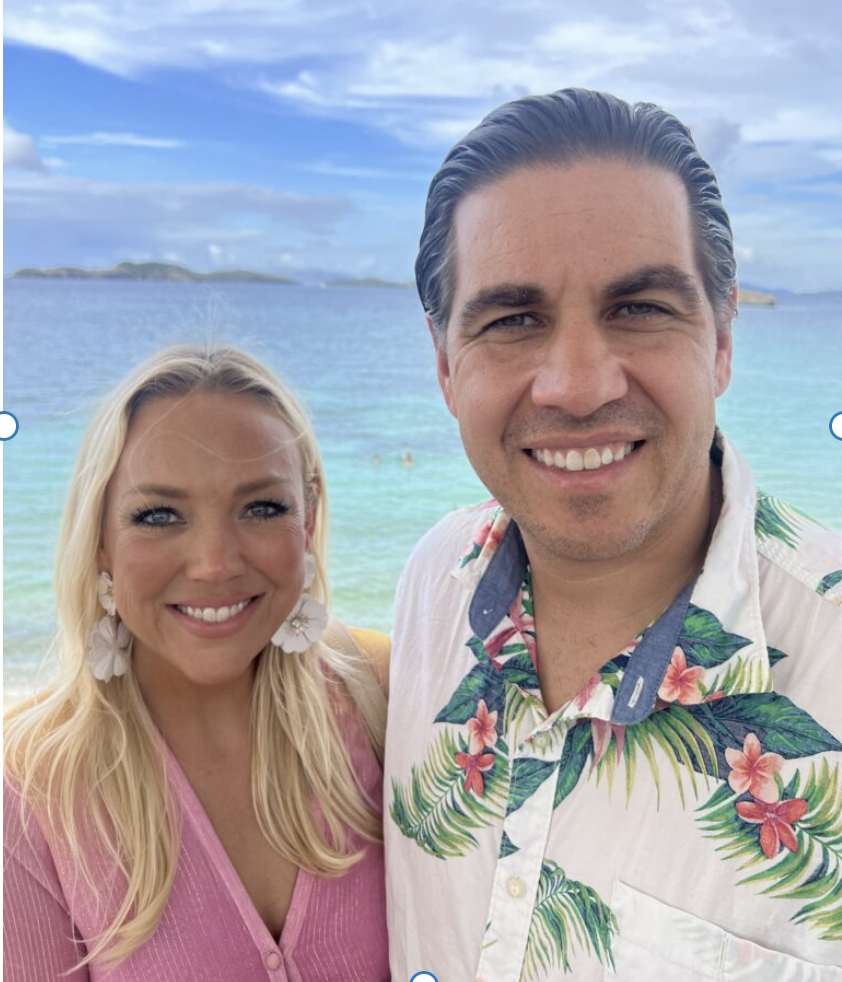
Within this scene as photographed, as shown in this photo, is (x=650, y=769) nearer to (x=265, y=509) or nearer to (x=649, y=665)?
(x=649, y=665)

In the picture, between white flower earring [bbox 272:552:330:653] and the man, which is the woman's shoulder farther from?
the man

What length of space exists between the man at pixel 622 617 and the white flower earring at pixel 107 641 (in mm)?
686

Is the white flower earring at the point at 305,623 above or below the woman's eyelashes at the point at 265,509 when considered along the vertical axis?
below

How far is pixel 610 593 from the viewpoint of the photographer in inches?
65.6

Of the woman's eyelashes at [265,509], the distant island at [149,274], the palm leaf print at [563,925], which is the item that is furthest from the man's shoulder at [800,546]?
the distant island at [149,274]

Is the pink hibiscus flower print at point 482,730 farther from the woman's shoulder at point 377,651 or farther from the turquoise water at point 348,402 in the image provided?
the turquoise water at point 348,402

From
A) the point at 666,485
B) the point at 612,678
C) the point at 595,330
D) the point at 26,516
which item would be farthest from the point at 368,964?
the point at 26,516

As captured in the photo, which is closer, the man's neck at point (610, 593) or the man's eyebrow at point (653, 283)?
the man's eyebrow at point (653, 283)

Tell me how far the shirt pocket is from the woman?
64 cm

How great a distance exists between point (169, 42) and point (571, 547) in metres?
30.8

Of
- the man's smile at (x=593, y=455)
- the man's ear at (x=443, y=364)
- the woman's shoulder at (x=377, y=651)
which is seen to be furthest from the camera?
the woman's shoulder at (x=377, y=651)

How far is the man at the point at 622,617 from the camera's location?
1392 mm

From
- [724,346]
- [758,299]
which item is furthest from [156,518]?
[758,299]

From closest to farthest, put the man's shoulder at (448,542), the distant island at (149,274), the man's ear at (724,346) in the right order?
the man's ear at (724,346) < the man's shoulder at (448,542) < the distant island at (149,274)
